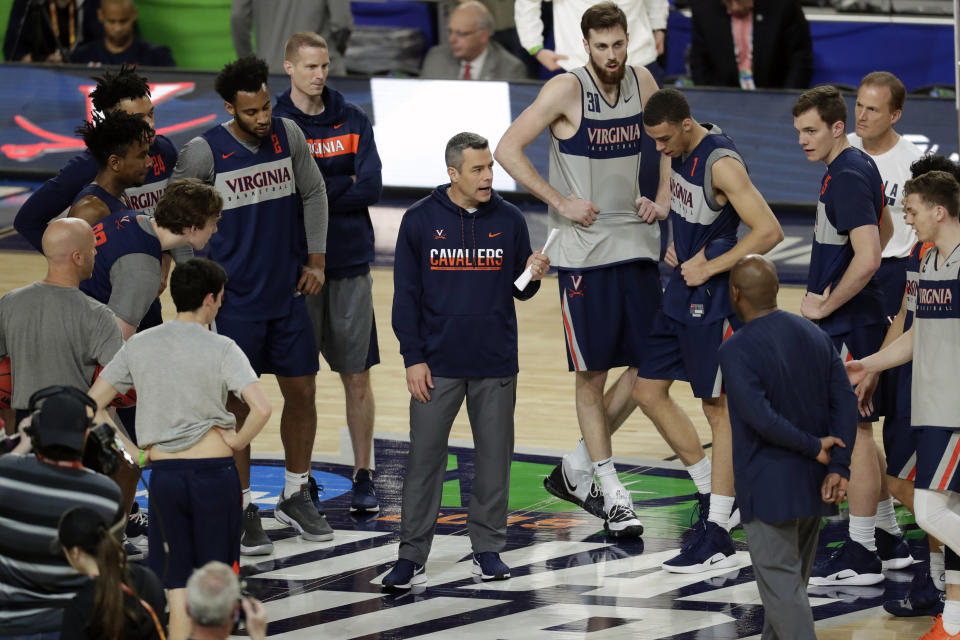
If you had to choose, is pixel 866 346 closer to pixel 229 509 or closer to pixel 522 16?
pixel 229 509

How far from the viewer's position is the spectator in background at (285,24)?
1334 cm

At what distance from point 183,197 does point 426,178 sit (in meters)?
7.83

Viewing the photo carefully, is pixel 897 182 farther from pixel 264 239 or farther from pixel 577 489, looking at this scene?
pixel 264 239

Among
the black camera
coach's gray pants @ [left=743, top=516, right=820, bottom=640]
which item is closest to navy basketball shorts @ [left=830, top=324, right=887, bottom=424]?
coach's gray pants @ [left=743, top=516, right=820, bottom=640]

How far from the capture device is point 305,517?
7.36m

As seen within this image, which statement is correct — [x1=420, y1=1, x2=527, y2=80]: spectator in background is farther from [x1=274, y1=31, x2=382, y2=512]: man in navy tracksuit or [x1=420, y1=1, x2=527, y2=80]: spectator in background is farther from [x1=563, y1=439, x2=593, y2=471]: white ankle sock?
[x1=563, y1=439, x2=593, y2=471]: white ankle sock

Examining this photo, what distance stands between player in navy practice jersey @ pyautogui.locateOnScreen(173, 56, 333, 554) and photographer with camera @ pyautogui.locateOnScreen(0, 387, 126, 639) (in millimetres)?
2542

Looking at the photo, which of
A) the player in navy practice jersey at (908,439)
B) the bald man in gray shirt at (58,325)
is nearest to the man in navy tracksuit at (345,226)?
the bald man in gray shirt at (58,325)

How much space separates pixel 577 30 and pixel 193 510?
291 inches

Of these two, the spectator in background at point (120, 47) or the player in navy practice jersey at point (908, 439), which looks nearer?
the player in navy practice jersey at point (908, 439)

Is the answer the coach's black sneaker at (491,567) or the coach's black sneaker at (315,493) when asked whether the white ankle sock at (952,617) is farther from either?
the coach's black sneaker at (315,493)

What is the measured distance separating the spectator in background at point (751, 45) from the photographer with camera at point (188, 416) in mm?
9002

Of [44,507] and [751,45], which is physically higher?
[751,45]

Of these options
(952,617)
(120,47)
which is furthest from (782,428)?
(120,47)
